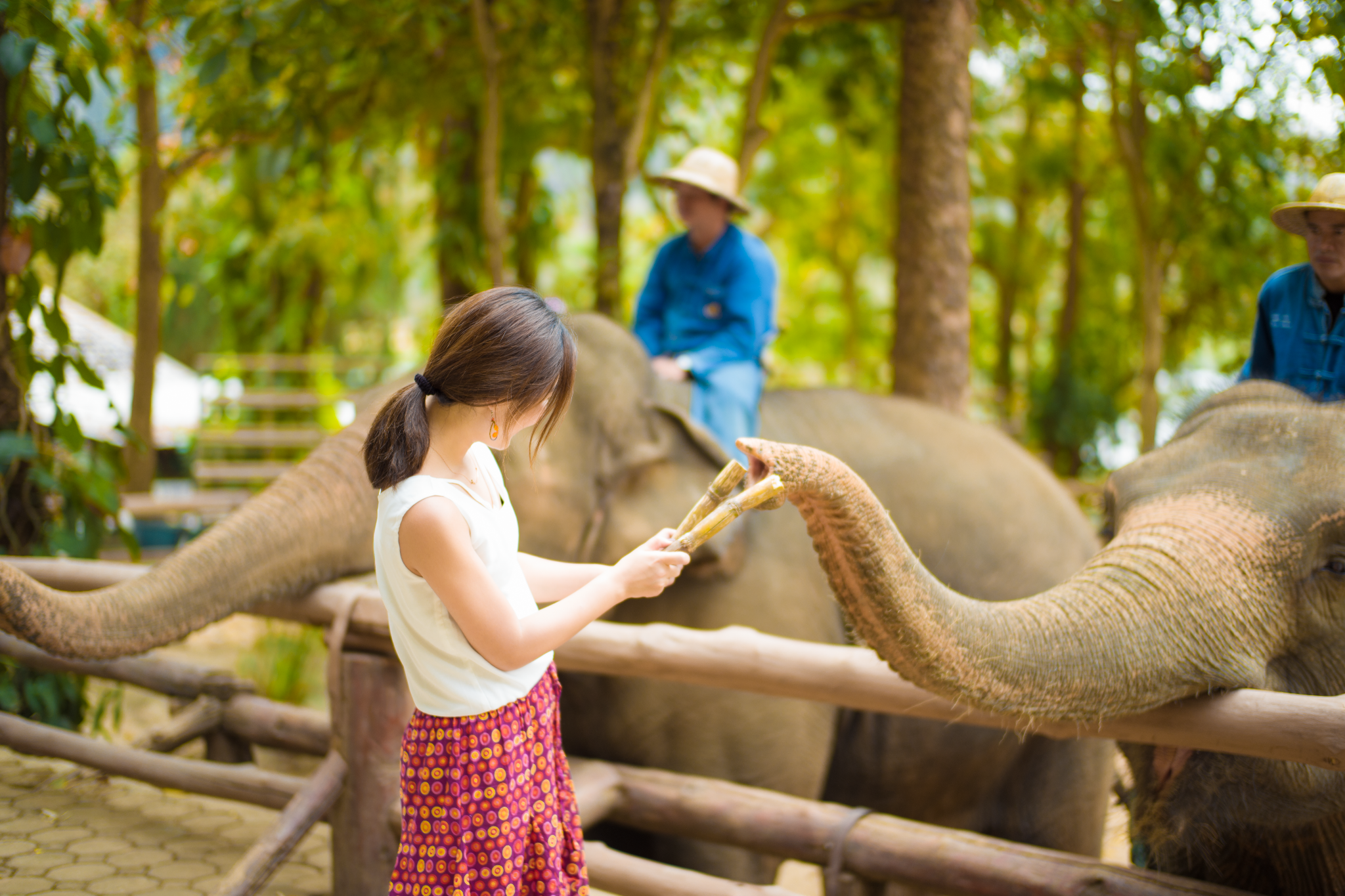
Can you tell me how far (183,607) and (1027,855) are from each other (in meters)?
1.98

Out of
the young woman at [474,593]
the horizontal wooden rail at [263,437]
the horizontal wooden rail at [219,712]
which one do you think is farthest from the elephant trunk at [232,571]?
the horizontal wooden rail at [263,437]

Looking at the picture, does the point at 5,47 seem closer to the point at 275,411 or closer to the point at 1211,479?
the point at 1211,479

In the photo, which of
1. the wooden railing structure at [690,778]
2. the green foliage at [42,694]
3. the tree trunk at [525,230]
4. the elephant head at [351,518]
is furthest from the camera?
the tree trunk at [525,230]

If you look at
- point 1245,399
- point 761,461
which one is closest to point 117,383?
point 1245,399

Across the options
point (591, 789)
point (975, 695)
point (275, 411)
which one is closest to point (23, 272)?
point (591, 789)

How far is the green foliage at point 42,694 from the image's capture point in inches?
153

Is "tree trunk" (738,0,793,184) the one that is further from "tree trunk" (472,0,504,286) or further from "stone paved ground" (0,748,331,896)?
"stone paved ground" (0,748,331,896)

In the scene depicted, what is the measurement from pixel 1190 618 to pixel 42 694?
12.2ft

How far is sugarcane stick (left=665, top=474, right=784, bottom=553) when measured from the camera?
152 cm

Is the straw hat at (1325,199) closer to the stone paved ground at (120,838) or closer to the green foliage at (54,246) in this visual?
the stone paved ground at (120,838)

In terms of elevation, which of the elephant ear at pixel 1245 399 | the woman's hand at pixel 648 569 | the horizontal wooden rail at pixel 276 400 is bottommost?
the woman's hand at pixel 648 569

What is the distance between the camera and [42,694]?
13.0 ft

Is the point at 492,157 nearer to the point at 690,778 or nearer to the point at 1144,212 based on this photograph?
the point at 690,778

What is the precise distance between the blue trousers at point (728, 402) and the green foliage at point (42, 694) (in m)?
2.36
